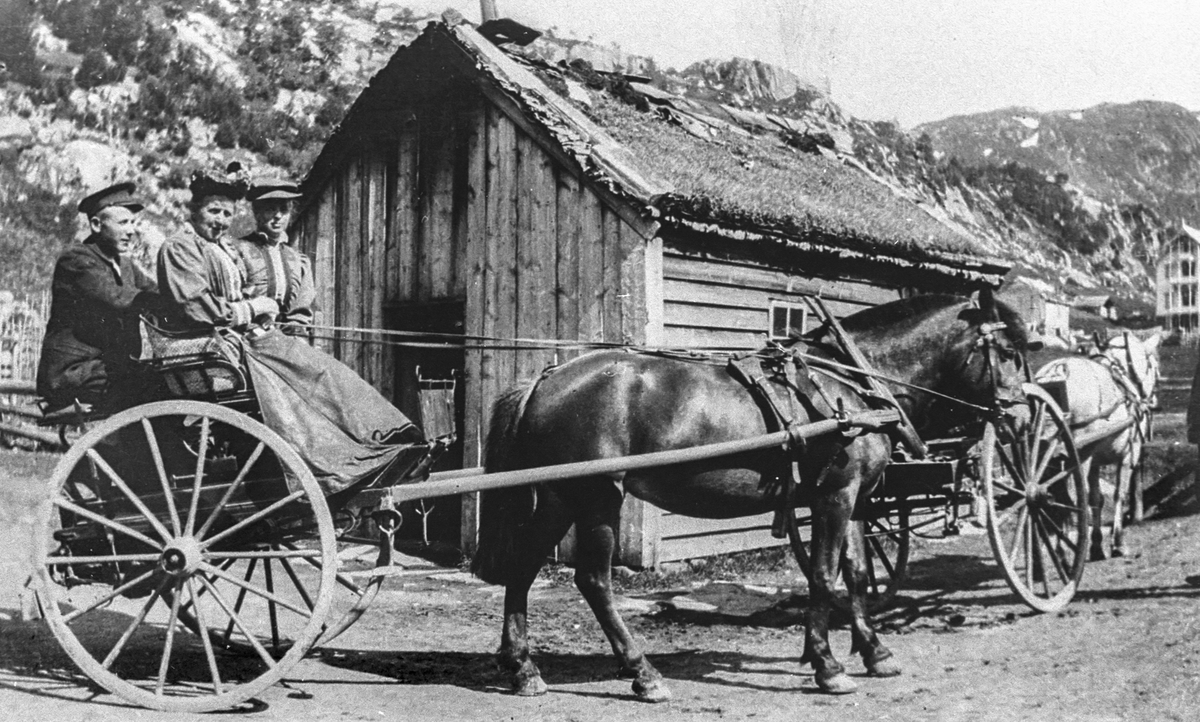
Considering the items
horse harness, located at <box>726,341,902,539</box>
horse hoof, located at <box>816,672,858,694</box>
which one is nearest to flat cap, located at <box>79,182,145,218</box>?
horse harness, located at <box>726,341,902,539</box>

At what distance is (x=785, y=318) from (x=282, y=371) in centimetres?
656

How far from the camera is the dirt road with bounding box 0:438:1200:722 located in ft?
14.9

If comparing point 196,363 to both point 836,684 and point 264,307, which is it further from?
point 836,684

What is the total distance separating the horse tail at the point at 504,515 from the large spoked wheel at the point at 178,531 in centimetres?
96

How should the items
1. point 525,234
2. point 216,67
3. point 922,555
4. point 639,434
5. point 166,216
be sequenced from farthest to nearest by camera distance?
point 216,67 → point 166,216 → point 922,555 → point 525,234 → point 639,434

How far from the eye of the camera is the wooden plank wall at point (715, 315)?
348 inches

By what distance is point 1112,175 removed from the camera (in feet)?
A: 151

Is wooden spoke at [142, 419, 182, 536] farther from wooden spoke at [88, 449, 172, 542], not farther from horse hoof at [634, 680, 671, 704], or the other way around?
horse hoof at [634, 680, 671, 704]

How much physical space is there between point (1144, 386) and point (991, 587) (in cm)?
411

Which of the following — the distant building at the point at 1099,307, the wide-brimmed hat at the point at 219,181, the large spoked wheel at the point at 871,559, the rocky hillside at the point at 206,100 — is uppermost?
the rocky hillside at the point at 206,100

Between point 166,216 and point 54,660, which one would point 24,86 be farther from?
point 54,660

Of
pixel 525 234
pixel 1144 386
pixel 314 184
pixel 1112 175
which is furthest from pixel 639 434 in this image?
pixel 1112 175

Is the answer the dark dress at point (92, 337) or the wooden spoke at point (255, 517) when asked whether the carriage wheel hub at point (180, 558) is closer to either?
the wooden spoke at point (255, 517)

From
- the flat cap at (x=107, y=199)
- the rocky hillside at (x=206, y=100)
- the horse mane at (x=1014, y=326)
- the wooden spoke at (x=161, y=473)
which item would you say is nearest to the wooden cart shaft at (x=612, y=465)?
the wooden spoke at (x=161, y=473)
